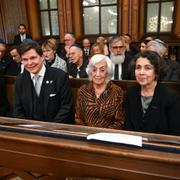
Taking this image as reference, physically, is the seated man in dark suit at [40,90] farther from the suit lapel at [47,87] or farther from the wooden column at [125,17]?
the wooden column at [125,17]

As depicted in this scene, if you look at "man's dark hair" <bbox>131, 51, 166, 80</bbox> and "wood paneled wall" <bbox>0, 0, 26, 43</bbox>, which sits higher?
"wood paneled wall" <bbox>0, 0, 26, 43</bbox>

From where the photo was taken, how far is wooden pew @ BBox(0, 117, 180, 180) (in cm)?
91

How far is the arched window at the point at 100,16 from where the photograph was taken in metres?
6.91

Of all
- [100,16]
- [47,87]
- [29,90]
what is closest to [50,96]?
[47,87]

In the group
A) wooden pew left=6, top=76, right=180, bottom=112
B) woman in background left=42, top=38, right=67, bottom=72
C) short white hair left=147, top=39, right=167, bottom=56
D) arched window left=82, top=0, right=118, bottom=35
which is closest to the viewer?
wooden pew left=6, top=76, right=180, bottom=112

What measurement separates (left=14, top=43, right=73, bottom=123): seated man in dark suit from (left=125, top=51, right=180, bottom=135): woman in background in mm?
637

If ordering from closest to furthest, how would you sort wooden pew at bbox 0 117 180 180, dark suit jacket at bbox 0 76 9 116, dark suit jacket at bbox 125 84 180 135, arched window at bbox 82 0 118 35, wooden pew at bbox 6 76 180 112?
wooden pew at bbox 0 117 180 180 < dark suit jacket at bbox 125 84 180 135 < wooden pew at bbox 6 76 180 112 < dark suit jacket at bbox 0 76 9 116 < arched window at bbox 82 0 118 35

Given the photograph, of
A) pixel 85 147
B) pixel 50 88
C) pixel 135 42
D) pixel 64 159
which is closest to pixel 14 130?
pixel 64 159

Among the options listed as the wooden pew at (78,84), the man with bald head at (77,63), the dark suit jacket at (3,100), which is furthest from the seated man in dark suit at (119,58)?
the dark suit jacket at (3,100)

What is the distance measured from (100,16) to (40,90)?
5.45m

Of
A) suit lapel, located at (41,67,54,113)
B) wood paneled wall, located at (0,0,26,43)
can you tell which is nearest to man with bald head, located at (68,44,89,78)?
suit lapel, located at (41,67,54,113)

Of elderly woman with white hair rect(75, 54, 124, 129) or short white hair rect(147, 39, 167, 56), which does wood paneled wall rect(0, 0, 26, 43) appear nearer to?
short white hair rect(147, 39, 167, 56)

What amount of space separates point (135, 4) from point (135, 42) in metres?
1.02

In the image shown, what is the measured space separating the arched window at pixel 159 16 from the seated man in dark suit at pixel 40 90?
5.17 meters
